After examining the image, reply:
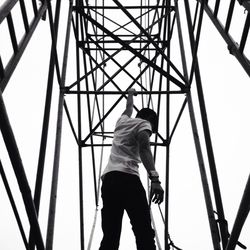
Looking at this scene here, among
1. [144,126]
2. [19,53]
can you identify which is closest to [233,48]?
[144,126]

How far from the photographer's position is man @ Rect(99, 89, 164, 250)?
150 inches

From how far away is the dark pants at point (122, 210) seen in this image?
380 centimetres

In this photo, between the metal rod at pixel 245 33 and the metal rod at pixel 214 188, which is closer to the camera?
the metal rod at pixel 245 33

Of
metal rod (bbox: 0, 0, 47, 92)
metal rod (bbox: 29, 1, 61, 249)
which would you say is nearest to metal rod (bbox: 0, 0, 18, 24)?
metal rod (bbox: 0, 0, 47, 92)

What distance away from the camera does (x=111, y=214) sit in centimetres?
392

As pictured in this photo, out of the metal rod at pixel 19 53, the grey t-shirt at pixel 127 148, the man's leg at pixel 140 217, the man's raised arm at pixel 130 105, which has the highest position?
the metal rod at pixel 19 53

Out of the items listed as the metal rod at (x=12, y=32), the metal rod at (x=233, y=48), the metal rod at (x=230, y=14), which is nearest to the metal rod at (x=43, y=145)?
the metal rod at (x=12, y=32)

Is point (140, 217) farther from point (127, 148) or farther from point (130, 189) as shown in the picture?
point (127, 148)

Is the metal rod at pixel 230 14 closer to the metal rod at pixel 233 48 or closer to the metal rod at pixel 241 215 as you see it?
the metal rod at pixel 233 48

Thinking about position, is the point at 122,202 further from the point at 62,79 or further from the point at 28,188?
the point at 62,79

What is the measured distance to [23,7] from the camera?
15.6ft

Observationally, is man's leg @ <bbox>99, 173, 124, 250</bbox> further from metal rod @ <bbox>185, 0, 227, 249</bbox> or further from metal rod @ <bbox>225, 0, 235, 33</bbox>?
metal rod @ <bbox>225, 0, 235, 33</bbox>

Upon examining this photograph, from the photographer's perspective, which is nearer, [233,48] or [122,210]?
[122,210]

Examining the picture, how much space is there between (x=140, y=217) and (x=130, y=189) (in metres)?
0.32
